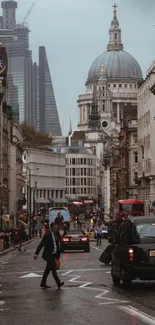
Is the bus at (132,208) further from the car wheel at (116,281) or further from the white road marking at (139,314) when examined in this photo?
the white road marking at (139,314)

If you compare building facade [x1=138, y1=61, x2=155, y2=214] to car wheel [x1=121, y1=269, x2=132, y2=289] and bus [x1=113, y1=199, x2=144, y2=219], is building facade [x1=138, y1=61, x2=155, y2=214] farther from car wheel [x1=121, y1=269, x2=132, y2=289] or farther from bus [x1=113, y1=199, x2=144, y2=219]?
car wheel [x1=121, y1=269, x2=132, y2=289]

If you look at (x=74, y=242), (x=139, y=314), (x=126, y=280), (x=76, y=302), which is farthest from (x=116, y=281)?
(x=74, y=242)

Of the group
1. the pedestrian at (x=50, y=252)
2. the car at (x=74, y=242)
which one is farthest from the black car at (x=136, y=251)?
the car at (x=74, y=242)

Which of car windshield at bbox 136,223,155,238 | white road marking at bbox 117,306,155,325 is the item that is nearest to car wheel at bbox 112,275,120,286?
car windshield at bbox 136,223,155,238

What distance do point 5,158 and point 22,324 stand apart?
335ft

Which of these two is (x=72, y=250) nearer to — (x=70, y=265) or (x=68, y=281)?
(x=70, y=265)

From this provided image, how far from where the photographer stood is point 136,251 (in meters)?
26.6

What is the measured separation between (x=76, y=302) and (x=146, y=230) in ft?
13.6

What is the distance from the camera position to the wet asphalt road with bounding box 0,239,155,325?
20141 millimetres

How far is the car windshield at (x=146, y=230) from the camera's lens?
2712 centimetres

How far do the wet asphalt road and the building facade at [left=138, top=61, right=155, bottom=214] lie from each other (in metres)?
81.6

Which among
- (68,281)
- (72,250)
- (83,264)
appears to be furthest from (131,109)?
(68,281)

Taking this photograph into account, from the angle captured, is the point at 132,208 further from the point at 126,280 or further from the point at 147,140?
the point at 126,280

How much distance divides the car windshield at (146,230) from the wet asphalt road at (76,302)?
1277 mm
